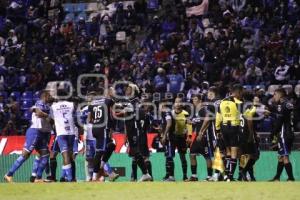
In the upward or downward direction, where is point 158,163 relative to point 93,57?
downward

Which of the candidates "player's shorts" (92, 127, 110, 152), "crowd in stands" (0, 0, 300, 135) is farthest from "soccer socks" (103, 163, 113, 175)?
"crowd in stands" (0, 0, 300, 135)

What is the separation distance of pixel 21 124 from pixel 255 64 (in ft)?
27.9

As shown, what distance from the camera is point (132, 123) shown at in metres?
20.2

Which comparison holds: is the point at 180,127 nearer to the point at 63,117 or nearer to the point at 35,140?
the point at 63,117

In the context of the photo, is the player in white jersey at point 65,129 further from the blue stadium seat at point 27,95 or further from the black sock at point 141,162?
the blue stadium seat at point 27,95

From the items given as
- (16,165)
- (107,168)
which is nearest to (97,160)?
(107,168)

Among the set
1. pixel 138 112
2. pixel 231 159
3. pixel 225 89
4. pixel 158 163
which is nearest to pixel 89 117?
pixel 138 112

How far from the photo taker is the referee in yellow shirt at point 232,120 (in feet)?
63.5

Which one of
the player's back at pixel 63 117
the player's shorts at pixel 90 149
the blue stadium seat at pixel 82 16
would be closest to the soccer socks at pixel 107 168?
the player's shorts at pixel 90 149

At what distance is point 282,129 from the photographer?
67.1 ft

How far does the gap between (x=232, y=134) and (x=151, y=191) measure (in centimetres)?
440

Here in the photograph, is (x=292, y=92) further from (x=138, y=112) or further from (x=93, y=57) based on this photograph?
(x=93, y=57)

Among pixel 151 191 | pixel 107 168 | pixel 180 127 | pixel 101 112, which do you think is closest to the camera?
pixel 151 191

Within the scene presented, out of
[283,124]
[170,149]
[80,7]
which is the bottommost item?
[170,149]
